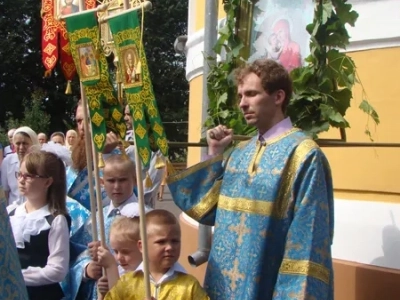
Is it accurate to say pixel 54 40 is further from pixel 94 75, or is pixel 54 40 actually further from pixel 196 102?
pixel 196 102

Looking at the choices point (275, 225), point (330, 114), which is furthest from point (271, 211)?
point (330, 114)

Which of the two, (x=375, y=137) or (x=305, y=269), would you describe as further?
(x=375, y=137)

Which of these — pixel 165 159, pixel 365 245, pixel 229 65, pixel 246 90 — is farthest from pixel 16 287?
pixel 365 245

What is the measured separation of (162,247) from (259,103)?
2.45 feet

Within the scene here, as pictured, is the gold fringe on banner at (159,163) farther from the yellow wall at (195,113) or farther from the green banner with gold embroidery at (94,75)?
the yellow wall at (195,113)

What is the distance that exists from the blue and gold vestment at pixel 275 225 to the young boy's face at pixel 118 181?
85cm

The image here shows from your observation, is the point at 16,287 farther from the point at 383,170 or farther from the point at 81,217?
the point at 383,170

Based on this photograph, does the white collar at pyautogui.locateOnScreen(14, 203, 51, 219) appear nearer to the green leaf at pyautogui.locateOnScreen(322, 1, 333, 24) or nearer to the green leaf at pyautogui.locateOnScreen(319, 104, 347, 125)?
the green leaf at pyautogui.locateOnScreen(319, 104, 347, 125)

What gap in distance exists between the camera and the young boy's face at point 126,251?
350 cm

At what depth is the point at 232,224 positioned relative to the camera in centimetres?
317

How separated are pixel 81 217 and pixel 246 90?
147 cm

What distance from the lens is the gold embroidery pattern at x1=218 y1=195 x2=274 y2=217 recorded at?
306cm

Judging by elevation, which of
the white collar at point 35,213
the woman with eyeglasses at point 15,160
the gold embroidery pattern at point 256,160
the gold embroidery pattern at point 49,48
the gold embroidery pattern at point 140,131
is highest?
the gold embroidery pattern at point 49,48

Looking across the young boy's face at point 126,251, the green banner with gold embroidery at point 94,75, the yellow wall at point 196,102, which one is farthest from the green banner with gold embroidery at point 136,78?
the yellow wall at point 196,102
